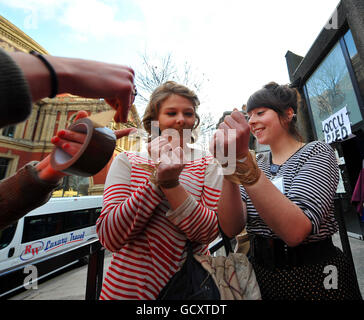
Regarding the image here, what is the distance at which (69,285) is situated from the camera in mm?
5938

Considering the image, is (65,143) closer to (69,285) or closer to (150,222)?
(150,222)

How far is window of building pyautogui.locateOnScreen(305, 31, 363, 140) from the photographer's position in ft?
15.2

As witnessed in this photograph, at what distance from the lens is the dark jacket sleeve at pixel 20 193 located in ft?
2.56

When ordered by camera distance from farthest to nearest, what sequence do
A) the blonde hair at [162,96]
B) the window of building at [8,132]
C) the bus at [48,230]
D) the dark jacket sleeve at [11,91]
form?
the window of building at [8,132], the bus at [48,230], the blonde hair at [162,96], the dark jacket sleeve at [11,91]

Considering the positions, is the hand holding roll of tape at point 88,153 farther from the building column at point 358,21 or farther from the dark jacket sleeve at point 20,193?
the building column at point 358,21

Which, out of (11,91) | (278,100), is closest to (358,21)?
(278,100)

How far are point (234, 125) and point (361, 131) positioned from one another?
539 cm

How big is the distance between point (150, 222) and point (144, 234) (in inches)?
2.7

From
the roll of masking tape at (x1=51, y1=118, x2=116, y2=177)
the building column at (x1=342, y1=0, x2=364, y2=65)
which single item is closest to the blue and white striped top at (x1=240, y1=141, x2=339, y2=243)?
the roll of masking tape at (x1=51, y1=118, x2=116, y2=177)

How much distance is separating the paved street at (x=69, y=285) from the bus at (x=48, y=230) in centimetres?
99

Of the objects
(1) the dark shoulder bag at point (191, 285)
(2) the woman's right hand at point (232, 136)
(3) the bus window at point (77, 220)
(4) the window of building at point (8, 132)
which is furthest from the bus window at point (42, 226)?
(4) the window of building at point (8, 132)

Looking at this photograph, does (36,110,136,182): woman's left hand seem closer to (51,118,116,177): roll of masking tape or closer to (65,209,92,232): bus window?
(51,118,116,177): roll of masking tape

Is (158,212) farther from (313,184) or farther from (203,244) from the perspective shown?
(313,184)
